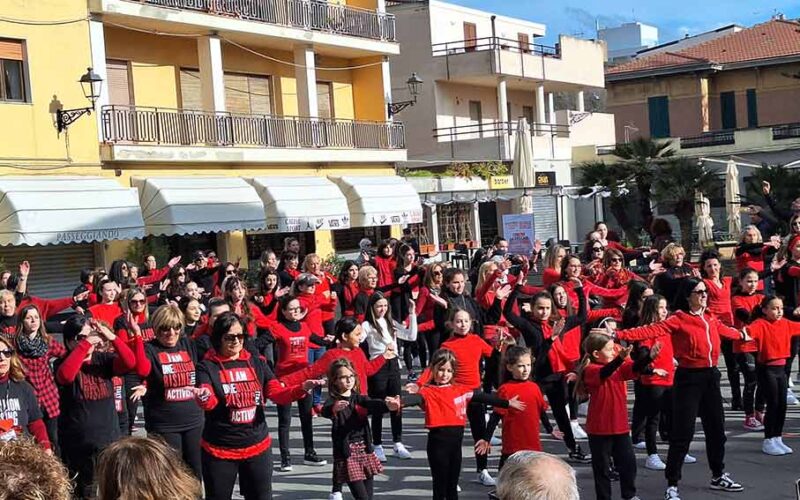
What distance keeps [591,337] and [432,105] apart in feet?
95.1

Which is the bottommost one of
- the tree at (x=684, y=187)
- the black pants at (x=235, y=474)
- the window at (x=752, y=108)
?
the black pants at (x=235, y=474)

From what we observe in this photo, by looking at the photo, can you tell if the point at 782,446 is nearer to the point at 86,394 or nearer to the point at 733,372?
the point at 733,372

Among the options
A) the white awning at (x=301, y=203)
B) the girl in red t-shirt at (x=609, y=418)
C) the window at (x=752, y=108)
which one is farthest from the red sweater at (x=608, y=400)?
the window at (x=752, y=108)

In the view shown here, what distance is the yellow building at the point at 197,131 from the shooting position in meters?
20.6

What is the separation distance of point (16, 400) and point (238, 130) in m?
19.2

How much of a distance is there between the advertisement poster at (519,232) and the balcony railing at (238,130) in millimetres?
6459

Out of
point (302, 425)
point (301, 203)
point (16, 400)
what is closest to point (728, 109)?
point (301, 203)

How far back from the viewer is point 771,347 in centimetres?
931

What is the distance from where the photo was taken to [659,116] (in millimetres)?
46625

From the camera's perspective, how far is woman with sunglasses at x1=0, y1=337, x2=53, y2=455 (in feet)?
21.7

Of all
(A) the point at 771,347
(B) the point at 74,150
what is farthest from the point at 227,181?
(A) the point at 771,347

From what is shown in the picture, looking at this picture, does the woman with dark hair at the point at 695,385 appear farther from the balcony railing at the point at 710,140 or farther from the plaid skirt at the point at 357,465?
the balcony railing at the point at 710,140

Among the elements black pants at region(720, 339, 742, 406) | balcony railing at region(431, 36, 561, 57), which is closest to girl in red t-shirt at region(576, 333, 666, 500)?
black pants at region(720, 339, 742, 406)

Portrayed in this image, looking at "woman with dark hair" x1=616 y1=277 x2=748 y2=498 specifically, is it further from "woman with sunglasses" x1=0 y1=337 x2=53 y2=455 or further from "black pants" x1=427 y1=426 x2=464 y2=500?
"woman with sunglasses" x1=0 y1=337 x2=53 y2=455
